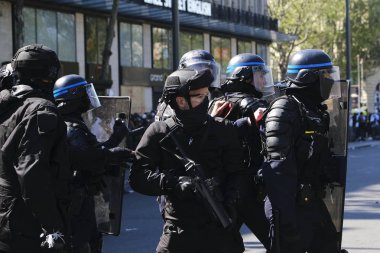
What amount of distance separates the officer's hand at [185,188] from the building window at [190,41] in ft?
99.2

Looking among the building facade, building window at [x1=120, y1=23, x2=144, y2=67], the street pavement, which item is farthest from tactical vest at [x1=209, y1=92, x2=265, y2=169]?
building window at [x1=120, y1=23, x2=144, y2=67]

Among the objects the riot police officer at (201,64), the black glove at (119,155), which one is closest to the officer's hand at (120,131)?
the riot police officer at (201,64)

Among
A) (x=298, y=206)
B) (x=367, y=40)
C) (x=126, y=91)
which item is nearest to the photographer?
(x=298, y=206)

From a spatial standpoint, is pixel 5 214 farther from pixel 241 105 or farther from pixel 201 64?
pixel 241 105

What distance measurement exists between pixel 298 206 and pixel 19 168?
5.51ft

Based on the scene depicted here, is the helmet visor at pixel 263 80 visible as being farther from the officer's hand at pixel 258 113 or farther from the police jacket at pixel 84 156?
the police jacket at pixel 84 156

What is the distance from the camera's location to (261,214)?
5215 mm

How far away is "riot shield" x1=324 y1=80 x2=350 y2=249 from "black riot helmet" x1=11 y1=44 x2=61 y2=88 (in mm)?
1818

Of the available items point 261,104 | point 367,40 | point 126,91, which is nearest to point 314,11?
point 367,40

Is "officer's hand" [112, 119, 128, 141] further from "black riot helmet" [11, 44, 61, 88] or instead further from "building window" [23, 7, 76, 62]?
"building window" [23, 7, 76, 62]

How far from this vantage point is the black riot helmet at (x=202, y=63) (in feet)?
16.8

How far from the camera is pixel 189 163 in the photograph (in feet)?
12.9

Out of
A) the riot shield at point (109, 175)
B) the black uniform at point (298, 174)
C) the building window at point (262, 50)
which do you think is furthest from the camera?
the building window at point (262, 50)

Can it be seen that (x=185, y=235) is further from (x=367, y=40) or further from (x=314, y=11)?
(x=367, y=40)
